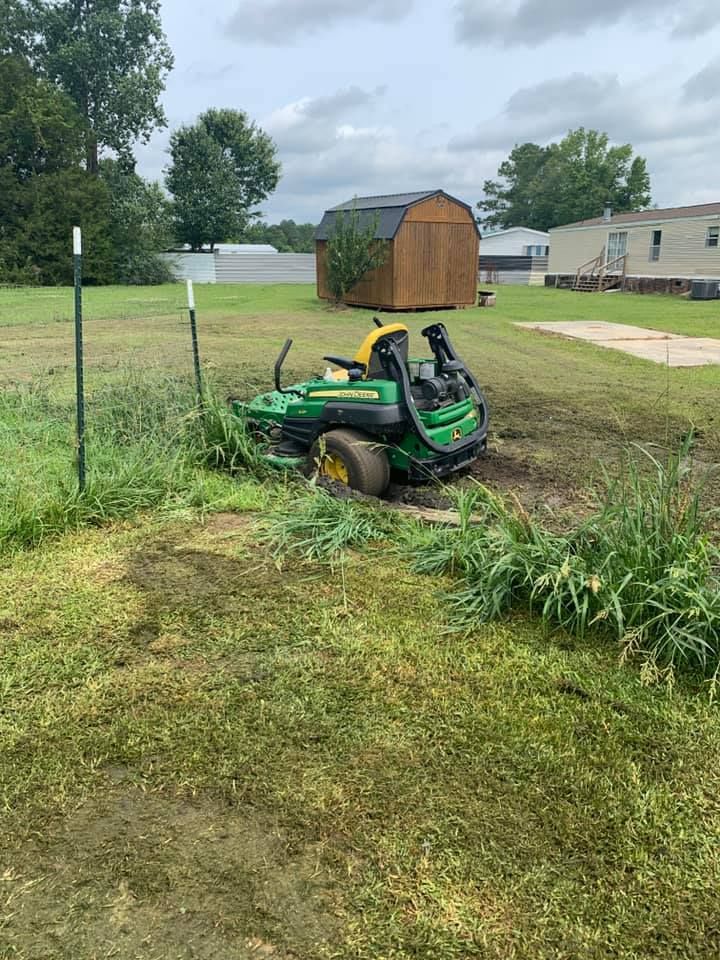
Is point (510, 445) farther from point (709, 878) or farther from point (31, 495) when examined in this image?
point (709, 878)

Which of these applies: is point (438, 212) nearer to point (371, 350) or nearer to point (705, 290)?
point (705, 290)

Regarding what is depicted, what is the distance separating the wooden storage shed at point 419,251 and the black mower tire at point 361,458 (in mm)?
16017

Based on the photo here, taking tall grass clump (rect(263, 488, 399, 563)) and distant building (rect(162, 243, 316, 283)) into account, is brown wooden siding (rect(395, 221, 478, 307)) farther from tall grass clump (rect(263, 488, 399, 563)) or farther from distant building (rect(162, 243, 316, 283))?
distant building (rect(162, 243, 316, 283))

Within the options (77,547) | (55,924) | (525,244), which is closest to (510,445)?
(77,547)

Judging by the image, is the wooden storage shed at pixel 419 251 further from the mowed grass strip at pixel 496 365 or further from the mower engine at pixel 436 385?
the mower engine at pixel 436 385

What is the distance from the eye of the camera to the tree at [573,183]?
5713 centimetres

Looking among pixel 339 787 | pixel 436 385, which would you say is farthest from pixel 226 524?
pixel 339 787

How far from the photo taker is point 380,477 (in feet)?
15.6

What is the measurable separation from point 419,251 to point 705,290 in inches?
477

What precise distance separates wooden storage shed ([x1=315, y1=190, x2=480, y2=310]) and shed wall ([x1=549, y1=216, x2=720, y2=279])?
39.3 ft

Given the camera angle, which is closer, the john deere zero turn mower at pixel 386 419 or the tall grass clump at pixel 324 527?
the tall grass clump at pixel 324 527

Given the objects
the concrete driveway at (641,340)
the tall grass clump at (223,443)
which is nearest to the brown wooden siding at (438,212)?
the concrete driveway at (641,340)

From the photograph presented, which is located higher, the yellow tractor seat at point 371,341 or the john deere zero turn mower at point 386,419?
the yellow tractor seat at point 371,341

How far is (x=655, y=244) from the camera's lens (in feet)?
103
